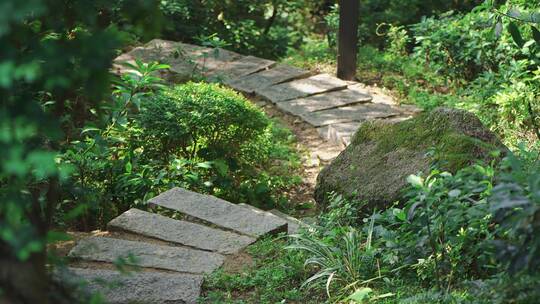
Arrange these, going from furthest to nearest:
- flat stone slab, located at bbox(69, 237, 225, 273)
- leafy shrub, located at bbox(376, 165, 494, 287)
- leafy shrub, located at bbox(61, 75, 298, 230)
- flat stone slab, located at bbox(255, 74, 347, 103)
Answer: flat stone slab, located at bbox(255, 74, 347, 103), leafy shrub, located at bbox(61, 75, 298, 230), flat stone slab, located at bbox(69, 237, 225, 273), leafy shrub, located at bbox(376, 165, 494, 287)

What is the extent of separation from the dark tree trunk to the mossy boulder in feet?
9.84

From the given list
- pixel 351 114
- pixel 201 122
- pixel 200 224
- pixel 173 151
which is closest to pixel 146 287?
pixel 200 224

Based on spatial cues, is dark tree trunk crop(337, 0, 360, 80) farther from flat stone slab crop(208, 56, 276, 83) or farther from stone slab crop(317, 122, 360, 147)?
stone slab crop(317, 122, 360, 147)

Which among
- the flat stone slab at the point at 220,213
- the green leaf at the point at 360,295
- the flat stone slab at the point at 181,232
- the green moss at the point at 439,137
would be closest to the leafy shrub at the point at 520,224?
the green leaf at the point at 360,295

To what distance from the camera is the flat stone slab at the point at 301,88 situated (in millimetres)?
8070

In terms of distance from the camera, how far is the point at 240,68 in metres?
8.80

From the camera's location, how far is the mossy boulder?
15.3ft

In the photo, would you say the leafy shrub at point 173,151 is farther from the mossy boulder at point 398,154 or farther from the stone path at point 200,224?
the mossy boulder at point 398,154

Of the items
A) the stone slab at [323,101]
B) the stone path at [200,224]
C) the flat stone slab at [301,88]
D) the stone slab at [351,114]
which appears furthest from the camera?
the flat stone slab at [301,88]

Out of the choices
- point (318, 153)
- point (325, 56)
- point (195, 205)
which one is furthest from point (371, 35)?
point (195, 205)

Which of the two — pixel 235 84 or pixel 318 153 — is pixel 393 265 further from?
pixel 235 84

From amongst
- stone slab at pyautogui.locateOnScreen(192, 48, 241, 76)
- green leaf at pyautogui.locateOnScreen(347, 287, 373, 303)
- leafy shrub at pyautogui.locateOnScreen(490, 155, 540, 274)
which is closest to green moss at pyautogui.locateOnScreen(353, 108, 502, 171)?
green leaf at pyautogui.locateOnScreen(347, 287, 373, 303)

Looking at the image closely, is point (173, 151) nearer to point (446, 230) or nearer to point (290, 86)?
point (290, 86)

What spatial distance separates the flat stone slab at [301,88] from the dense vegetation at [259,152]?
0.47m
